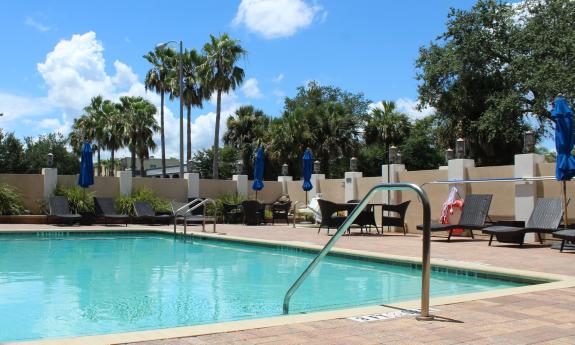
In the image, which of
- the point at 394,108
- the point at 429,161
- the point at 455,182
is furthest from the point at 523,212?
the point at 429,161

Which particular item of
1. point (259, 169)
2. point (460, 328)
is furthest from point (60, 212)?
point (460, 328)

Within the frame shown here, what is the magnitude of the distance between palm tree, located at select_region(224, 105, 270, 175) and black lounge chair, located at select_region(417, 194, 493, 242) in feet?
82.7

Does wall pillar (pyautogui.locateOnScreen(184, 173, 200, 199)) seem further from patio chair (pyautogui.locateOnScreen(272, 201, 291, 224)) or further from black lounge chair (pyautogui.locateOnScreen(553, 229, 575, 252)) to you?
black lounge chair (pyautogui.locateOnScreen(553, 229, 575, 252))

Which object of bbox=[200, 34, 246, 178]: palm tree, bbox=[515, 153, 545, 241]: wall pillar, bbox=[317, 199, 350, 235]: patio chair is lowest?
bbox=[317, 199, 350, 235]: patio chair

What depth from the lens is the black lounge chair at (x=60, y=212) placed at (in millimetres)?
17516

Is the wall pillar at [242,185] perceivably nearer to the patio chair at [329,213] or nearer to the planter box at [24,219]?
the planter box at [24,219]

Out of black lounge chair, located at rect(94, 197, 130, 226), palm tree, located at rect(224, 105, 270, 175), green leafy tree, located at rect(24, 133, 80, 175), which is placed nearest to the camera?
black lounge chair, located at rect(94, 197, 130, 226)

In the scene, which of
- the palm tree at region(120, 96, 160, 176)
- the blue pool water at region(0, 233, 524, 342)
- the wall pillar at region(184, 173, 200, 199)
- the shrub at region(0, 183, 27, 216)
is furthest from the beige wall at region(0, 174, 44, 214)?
the palm tree at region(120, 96, 160, 176)

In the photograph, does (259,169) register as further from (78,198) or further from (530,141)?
(530,141)

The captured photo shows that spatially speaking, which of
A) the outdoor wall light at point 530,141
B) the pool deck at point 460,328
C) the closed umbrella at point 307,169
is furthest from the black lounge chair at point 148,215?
the pool deck at point 460,328

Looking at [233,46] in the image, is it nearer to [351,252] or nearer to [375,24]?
[375,24]

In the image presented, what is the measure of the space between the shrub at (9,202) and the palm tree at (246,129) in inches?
794

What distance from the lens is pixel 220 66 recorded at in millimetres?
30484

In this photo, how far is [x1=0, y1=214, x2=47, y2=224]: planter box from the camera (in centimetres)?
1769
